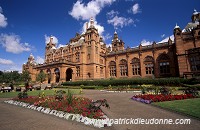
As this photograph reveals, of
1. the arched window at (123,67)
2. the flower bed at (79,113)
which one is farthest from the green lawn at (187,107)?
the arched window at (123,67)

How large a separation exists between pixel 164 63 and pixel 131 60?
9.59 m

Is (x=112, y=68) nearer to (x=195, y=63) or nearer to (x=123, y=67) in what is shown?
(x=123, y=67)

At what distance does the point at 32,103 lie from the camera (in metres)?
11.5

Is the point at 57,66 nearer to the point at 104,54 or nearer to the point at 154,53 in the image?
the point at 104,54

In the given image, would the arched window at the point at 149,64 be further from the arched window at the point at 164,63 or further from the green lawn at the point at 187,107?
the green lawn at the point at 187,107

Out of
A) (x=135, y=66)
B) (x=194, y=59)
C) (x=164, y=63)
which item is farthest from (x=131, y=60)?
(x=194, y=59)

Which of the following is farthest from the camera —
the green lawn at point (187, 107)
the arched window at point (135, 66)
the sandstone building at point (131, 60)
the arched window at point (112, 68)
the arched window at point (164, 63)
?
the arched window at point (112, 68)

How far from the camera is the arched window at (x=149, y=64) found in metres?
37.4

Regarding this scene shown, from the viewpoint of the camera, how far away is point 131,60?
134 feet

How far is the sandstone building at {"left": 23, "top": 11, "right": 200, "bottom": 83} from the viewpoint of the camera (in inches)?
1134

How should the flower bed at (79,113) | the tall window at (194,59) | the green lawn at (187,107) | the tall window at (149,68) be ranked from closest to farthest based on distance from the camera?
the flower bed at (79,113) < the green lawn at (187,107) < the tall window at (194,59) < the tall window at (149,68)

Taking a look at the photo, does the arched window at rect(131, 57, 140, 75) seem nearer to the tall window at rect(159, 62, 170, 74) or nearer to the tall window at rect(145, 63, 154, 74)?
the tall window at rect(145, 63, 154, 74)

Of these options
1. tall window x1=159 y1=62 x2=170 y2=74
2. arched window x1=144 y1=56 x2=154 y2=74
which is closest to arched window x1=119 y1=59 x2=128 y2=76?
arched window x1=144 y1=56 x2=154 y2=74

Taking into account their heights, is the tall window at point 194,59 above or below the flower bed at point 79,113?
above
